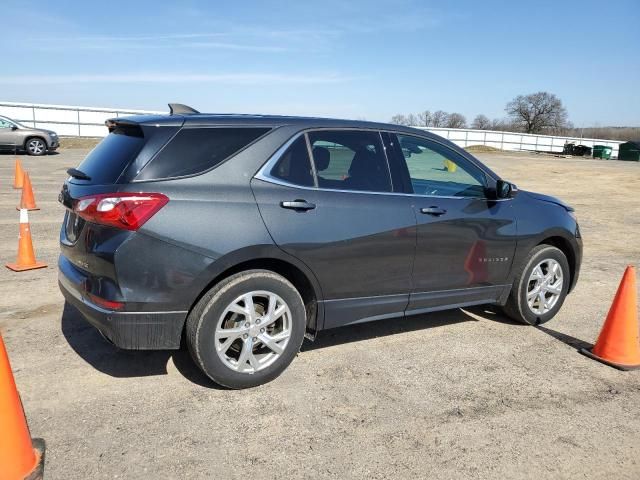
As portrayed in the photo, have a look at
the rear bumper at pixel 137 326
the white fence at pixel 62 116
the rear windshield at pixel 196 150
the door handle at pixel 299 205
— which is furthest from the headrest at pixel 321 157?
the white fence at pixel 62 116

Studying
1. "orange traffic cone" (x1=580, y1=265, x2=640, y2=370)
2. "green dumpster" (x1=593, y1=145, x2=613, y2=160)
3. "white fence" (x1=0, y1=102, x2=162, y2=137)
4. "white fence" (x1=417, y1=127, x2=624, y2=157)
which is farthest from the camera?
"white fence" (x1=417, y1=127, x2=624, y2=157)

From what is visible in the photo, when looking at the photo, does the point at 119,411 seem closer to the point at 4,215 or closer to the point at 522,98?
the point at 4,215

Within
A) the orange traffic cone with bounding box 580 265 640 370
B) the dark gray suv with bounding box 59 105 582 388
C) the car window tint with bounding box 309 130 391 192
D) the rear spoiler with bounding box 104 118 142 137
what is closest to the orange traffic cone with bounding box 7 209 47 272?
the dark gray suv with bounding box 59 105 582 388

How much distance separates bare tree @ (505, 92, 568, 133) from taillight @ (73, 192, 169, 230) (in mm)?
107918

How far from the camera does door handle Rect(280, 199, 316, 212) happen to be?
358cm

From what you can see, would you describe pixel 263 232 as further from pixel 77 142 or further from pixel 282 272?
pixel 77 142

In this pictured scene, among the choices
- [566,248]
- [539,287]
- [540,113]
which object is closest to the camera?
[539,287]

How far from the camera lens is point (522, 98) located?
337 feet

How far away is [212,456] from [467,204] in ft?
9.28

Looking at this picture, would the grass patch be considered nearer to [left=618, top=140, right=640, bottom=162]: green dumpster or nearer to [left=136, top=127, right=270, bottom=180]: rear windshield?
[left=136, top=127, right=270, bottom=180]: rear windshield

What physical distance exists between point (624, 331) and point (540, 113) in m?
107

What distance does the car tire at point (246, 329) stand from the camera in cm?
338

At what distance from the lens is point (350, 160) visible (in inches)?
160

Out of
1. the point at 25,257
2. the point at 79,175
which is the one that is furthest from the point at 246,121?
the point at 25,257
